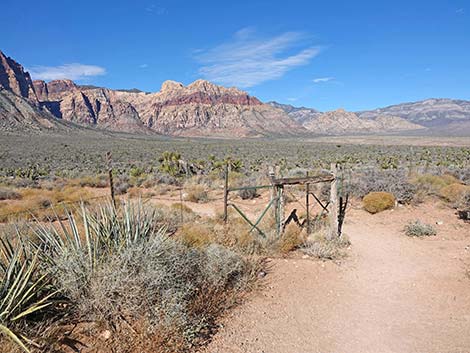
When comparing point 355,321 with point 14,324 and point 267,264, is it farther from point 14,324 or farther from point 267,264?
point 14,324

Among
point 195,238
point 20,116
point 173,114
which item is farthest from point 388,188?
point 173,114

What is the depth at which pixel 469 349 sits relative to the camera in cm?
441

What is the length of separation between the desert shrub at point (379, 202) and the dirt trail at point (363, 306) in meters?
3.36

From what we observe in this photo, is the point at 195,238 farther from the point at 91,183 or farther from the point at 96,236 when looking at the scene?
the point at 91,183

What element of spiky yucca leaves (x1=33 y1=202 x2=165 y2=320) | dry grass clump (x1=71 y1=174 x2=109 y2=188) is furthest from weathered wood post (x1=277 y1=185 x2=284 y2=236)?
dry grass clump (x1=71 y1=174 x2=109 y2=188)

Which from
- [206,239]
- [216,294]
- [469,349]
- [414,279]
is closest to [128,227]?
[216,294]

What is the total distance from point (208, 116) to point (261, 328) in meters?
181

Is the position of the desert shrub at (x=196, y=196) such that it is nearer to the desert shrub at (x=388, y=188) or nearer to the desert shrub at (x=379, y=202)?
A: the desert shrub at (x=388, y=188)

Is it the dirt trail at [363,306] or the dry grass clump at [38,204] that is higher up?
the dirt trail at [363,306]

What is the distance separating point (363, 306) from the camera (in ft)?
18.4

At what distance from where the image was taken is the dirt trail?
4.56 m

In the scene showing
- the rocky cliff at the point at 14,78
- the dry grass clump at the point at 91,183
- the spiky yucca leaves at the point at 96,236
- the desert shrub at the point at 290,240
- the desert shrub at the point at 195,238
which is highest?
the rocky cliff at the point at 14,78

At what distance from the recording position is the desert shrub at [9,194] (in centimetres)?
1437

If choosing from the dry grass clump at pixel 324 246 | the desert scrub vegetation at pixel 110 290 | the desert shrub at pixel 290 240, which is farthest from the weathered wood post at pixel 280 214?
the desert scrub vegetation at pixel 110 290
